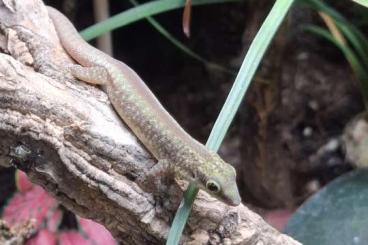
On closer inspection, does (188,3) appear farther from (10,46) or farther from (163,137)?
(10,46)

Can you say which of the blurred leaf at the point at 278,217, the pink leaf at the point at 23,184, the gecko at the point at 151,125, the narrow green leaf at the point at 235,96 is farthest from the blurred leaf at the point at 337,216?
the pink leaf at the point at 23,184

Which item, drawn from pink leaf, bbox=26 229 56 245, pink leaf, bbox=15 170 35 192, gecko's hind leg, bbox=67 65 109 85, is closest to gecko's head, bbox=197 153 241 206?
gecko's hind leg, bbox=67 65 109 85

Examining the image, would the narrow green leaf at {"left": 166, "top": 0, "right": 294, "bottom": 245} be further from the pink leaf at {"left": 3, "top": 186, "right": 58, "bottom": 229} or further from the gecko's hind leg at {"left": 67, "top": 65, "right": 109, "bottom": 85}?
the pink leaf at {"left": 3, "top": 186, "right": 58, "bottom": 229}

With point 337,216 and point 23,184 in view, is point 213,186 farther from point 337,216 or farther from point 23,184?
point 23,184

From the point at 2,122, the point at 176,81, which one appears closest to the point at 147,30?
the point at 176,81

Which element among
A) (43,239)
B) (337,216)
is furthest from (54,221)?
(337,216)

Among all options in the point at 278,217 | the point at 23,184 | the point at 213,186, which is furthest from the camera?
A: the point at 278,217
